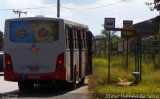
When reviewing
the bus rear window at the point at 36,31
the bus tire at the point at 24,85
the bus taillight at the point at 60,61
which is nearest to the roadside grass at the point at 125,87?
the bus taillight at the point at 60,61

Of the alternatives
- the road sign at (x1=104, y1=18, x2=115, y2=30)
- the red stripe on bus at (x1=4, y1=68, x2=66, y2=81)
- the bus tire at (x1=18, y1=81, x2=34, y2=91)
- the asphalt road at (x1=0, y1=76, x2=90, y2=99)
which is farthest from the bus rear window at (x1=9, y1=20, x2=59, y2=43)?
the road sign at (x1=104, y1=18, x2=115, y2=30)

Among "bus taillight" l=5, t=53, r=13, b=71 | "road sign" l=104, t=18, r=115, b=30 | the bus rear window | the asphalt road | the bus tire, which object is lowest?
the asphalt road

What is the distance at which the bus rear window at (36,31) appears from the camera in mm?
21062

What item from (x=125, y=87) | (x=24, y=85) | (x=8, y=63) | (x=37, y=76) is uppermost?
(x=8, y=63)

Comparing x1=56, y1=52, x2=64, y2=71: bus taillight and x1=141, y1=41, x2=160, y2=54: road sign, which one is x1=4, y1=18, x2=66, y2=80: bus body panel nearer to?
x1=56, y1=52, x2=64, y2=71: bus taillight

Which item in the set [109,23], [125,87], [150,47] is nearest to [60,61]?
[125,87]

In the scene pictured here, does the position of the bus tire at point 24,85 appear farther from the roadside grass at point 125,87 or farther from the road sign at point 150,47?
the road sign at point 150,47

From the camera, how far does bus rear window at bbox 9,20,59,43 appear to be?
829 inches

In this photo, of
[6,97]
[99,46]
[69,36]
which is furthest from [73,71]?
[99,46]

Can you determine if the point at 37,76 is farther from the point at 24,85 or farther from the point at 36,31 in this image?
the point at 36,31

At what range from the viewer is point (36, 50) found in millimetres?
20984

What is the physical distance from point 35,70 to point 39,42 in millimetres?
1075

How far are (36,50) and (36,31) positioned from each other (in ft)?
2.42

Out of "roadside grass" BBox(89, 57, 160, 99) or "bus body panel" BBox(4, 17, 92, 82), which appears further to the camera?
A: "bus body panel" BBox(4, 17, 92, 82)
